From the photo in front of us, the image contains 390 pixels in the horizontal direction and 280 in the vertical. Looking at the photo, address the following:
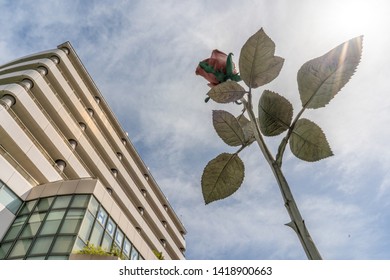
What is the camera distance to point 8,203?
14.7m

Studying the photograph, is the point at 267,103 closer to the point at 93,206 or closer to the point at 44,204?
Answer: the point at 93,206

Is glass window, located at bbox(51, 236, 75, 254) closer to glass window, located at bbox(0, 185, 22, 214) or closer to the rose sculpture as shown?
glass window, located at bbox(0, 185, 22, 214)

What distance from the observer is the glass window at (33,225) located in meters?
13.9

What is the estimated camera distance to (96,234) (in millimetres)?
14844

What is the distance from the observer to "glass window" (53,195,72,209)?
49.8ft

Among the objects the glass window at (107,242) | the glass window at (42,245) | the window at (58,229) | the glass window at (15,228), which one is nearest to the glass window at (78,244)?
the window at (58,229)

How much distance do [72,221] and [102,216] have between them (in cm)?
206

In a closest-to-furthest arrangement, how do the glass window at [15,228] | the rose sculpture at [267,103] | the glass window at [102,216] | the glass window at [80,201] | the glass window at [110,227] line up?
the rose sculpture at [267,103]
the glass window at [15,228]
the glass window at [80,201]
the glass window at [102,216]
the glass window at [110,227]

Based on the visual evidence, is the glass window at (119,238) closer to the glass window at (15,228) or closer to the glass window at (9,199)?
the glass window at (15,228)

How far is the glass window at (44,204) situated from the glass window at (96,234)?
2.79 meters

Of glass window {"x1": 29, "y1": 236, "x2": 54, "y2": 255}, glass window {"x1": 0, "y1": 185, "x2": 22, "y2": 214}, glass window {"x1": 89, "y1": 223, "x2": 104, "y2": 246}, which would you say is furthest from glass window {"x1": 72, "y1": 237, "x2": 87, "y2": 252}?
glass window {"x1": 0, "y1": 185, "x2": 22, "y2": 214}

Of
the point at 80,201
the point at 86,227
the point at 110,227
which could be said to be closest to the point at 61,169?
the point at 80,201

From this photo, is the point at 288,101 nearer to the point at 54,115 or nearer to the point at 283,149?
the point at 283,149
